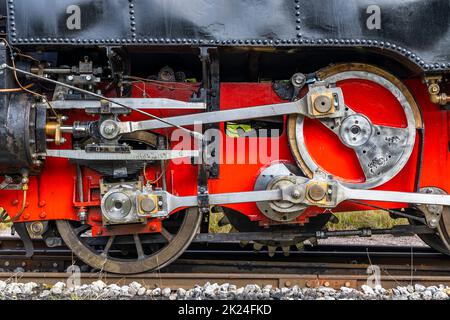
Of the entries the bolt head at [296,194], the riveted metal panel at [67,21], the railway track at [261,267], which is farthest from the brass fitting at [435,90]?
the riveted metal panel at [67,21]

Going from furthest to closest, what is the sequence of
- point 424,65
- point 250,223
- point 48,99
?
point 250,223 → point 48,99 → point 424,65

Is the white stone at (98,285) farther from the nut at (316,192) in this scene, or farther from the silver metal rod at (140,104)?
the nut at (316,192)

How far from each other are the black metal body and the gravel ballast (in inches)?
71.5

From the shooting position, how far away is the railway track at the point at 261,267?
418 cm

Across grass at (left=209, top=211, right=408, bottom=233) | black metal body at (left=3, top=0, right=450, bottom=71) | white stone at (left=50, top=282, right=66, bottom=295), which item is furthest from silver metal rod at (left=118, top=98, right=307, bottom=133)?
grass at (left=209, top=211, right=408, bottom=233)

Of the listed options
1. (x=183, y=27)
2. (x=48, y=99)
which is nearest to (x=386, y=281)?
(x=183, y=27)

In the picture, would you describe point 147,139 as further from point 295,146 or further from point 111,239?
point 295,146

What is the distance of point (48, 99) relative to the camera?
4160mm

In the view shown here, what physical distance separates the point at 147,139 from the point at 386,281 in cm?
242

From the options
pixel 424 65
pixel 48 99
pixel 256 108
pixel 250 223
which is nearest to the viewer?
pixel 424 65

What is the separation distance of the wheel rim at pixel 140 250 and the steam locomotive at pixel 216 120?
1 cm

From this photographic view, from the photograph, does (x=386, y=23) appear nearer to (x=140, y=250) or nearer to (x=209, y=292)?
(x=209, y=292)

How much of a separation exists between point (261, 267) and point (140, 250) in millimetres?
1162

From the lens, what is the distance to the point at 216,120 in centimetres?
390
